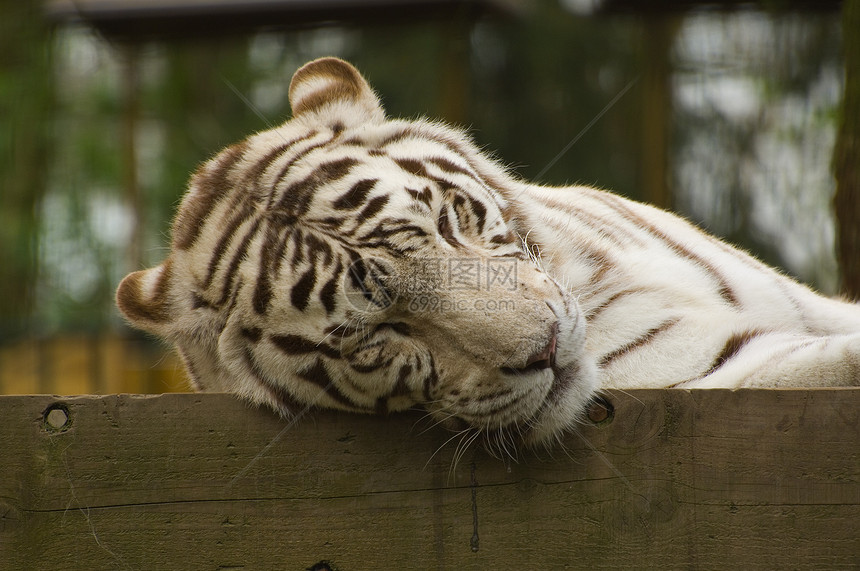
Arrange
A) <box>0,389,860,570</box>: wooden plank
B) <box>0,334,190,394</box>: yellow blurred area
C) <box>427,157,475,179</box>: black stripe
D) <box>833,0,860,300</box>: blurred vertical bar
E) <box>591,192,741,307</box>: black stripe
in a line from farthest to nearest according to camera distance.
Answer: <box>0,334,190,394</box>: yellow blurred area < <box>833,0,860,300</box>: blurred vertical bar < <box>591,192,741,307</box>: black stripe < <box>427,157,475,179</box>: black stripe < <box>0,389,860,570</box>: wooden plank

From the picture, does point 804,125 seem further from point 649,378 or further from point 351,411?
point 351,411

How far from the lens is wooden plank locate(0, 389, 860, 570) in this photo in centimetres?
150

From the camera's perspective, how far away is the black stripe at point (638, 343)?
6.99 ft

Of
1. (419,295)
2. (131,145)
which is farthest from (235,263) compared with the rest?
(131,145)

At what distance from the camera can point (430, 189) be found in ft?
6.73

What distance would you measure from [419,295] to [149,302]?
754 mm

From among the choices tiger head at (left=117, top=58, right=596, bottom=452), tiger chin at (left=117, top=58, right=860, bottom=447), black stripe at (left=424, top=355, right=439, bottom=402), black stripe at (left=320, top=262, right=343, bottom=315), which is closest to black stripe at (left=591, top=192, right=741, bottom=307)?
tiger chin at (left=117, top=58, right=860, bottom=447)

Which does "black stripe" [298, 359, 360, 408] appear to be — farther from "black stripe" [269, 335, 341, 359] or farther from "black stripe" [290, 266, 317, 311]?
"black stripe" [290, 266, 317, 311]

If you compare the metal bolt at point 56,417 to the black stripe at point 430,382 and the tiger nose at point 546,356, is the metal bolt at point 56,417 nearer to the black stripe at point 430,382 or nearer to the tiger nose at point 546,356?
the black stripe at point 430,382

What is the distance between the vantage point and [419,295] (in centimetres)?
179

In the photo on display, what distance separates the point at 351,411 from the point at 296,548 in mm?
301

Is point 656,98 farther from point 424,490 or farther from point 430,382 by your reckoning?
point 424,490

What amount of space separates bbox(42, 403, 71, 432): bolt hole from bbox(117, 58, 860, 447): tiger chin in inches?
13.3

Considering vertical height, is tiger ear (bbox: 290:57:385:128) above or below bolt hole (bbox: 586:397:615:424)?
above
